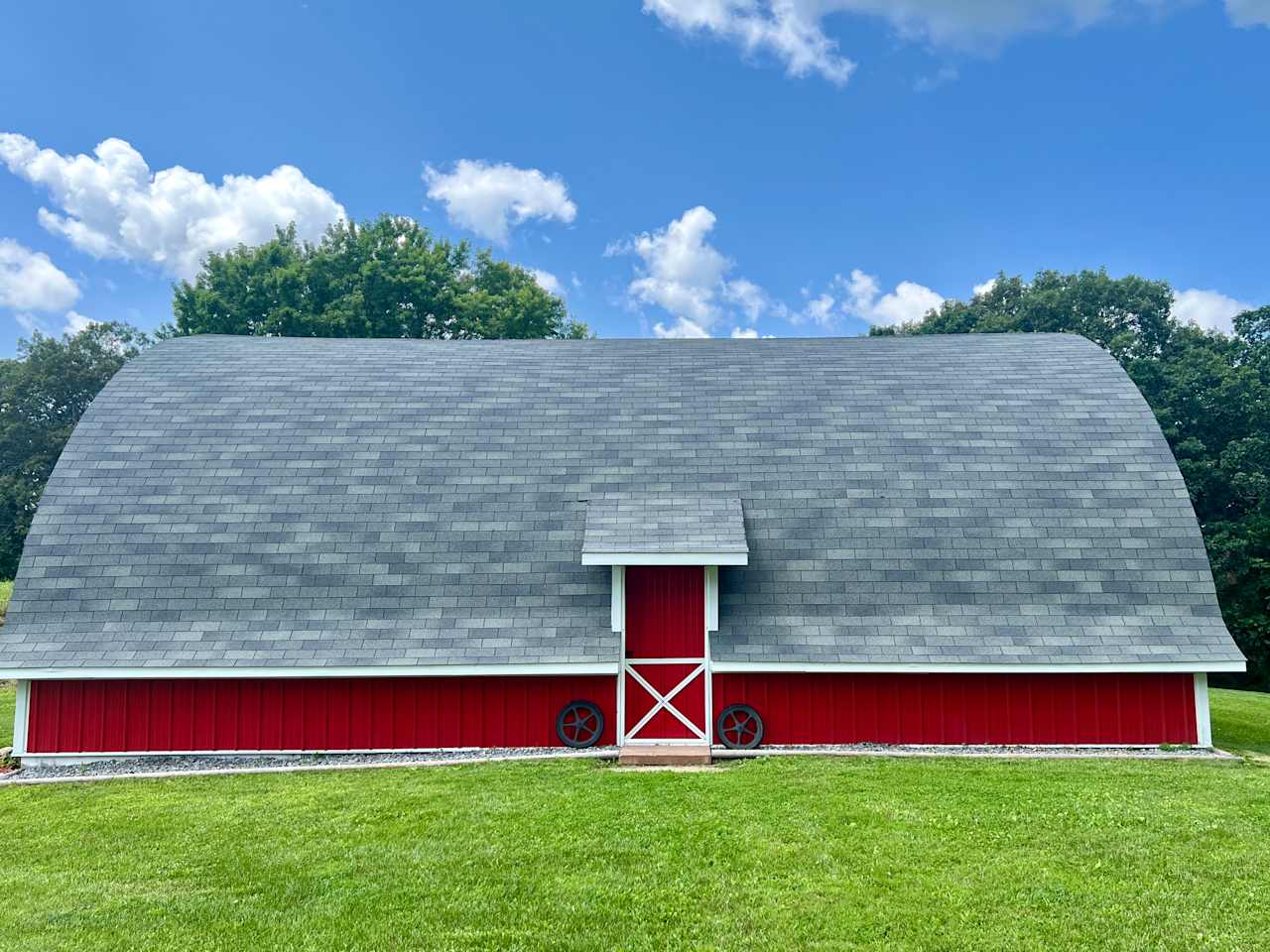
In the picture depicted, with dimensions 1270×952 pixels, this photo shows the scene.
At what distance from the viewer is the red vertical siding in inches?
376

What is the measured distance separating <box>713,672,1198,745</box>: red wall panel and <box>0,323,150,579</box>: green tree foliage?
2598 cm

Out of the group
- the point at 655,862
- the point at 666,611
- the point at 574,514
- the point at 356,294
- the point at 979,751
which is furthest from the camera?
the point at 356,294

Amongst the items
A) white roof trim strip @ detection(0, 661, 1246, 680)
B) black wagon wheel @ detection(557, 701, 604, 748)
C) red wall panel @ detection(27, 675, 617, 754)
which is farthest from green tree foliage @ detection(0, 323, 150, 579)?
black wagon wheel @ detection(557, 701, 604, 748)

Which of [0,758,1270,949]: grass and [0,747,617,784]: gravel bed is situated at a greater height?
[0,758,1270,949]: grass

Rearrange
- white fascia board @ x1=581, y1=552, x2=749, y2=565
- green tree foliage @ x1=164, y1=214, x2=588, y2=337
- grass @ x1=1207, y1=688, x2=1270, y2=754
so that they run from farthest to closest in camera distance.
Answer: green tree foliage @ x1=164, y1=214, x2=588, y2=337 → grass @ x1=1207, y1=688, x2=1270, y2=754 → white fascia board @ x1=581, y1=552, x2=749, y2=565

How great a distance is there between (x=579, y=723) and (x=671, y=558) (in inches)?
92.1

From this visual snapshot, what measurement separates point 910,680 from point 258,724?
26.6 feet

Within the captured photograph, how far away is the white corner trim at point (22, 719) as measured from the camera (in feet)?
30.0

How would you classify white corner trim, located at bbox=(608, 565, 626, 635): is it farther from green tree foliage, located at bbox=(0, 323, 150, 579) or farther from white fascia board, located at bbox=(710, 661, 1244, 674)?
green tree foliage, located at bbox=(0, 323, 150, 579)

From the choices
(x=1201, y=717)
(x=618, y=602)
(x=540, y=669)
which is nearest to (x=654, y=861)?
(x=540, y=669)

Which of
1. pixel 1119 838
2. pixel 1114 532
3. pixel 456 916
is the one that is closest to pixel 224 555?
pixel 456 916

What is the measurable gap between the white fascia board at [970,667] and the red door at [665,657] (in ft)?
1.71

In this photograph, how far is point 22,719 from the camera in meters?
9.16

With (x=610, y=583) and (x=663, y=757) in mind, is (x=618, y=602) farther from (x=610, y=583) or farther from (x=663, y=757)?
(x=663, y=757)
